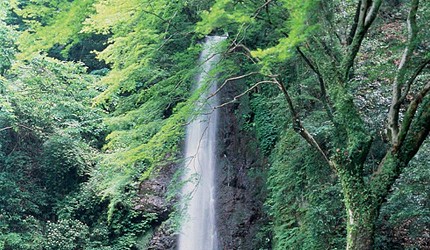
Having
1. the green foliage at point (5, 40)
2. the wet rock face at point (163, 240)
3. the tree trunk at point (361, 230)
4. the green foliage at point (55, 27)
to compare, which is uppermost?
the green foliage at point (5, 40)

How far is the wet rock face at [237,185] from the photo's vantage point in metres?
10.0

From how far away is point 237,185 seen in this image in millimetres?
10797

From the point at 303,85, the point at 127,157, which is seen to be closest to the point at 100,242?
the point at 127,157

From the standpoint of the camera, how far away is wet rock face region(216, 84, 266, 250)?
10039 mm

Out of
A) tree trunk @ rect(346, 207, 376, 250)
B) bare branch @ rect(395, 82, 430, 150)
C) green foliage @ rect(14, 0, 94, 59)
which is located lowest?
tree trunk @ rect(346, 207, 376, 250)

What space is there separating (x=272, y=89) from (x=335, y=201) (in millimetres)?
3990

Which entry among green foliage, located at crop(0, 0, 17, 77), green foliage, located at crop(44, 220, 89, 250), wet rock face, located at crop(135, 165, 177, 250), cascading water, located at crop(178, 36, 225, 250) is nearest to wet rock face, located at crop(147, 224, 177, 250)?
wet rock face, located at crop(135, 165, 177, 250)

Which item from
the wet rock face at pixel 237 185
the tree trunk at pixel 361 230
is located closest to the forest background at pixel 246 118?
the tree trunk at pixel 361 230

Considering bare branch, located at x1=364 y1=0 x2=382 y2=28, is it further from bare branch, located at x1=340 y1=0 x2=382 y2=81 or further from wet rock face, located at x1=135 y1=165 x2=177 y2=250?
wet rock face, located at x1=135 y1=165 x2=177 y2=250

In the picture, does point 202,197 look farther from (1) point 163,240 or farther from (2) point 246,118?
(2) point 246,118

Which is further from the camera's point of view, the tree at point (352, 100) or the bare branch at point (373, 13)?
the bare branch at point (373, 13)

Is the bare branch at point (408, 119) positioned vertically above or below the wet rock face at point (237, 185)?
below

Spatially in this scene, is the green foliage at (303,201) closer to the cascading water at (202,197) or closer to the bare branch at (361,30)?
the bare branch at (361,30)

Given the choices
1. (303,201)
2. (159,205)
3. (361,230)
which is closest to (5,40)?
(159,205)
